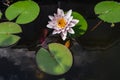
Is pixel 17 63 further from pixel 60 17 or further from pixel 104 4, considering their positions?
pixel 104 4

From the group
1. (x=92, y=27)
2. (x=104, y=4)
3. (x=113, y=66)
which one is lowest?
(x=113, y=66)

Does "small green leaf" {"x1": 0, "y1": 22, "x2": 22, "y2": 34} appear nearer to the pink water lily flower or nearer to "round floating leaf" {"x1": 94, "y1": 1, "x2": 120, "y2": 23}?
the pink water lily flower

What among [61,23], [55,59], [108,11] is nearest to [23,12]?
[61,23]

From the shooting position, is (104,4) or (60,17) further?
(104,4)

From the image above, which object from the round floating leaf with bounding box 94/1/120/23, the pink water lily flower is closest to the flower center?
the pink water lily flower

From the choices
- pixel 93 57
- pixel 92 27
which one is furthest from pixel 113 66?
pixel 92 27

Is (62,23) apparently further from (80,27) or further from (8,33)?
(8,33)
